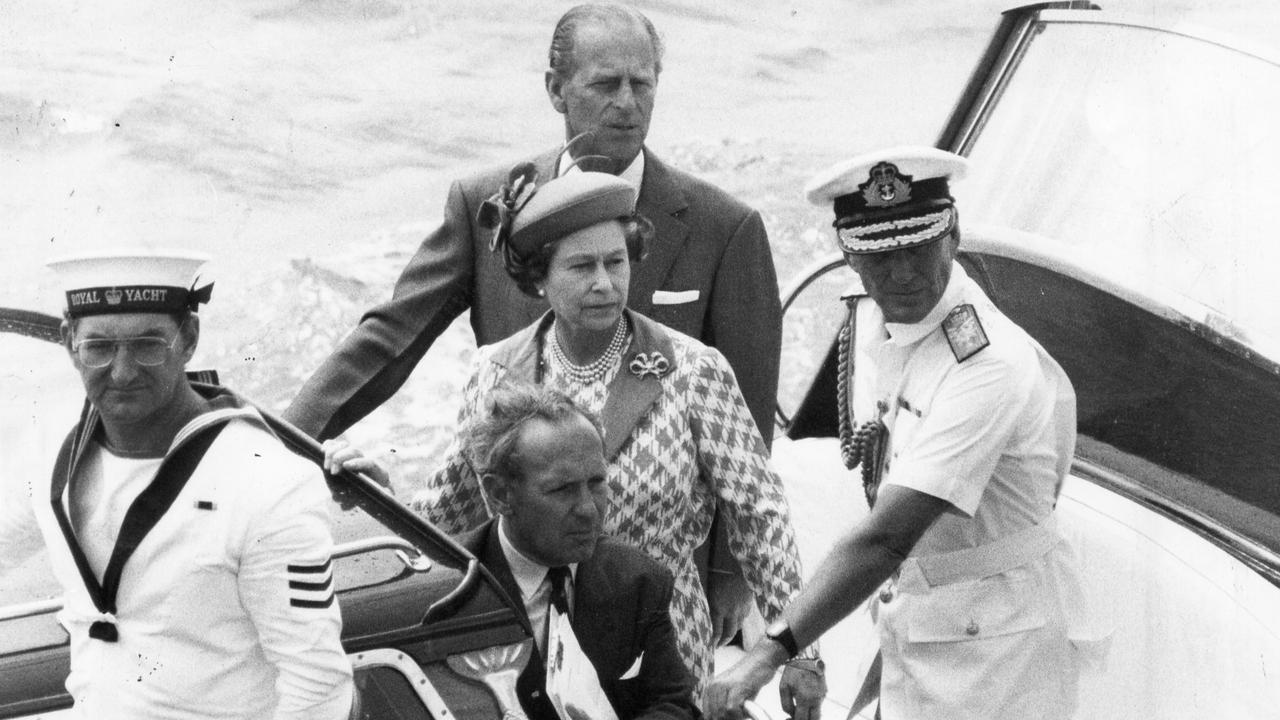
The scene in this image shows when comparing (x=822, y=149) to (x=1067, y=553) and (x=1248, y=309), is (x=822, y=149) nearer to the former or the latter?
(x=1248, y=309)

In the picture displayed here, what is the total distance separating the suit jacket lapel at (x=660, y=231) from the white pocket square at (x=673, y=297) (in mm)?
15

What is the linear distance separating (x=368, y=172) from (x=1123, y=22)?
3.55 m

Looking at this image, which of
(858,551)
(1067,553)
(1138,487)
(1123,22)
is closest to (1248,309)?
(1138,487)

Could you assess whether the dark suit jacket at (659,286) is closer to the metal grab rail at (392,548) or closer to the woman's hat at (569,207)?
the woman's hat at (569,207)

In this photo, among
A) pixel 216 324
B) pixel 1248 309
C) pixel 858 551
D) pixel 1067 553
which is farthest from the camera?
pixel 216 324

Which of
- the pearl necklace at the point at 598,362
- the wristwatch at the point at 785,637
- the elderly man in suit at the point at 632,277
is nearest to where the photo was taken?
the wristwatch at the point at 785,637

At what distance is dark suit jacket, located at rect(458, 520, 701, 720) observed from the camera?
8.04 ft

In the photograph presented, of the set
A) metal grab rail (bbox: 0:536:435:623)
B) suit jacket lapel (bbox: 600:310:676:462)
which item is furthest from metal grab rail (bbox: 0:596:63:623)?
suit jacket lapel (bbox: 600:310:676:462)

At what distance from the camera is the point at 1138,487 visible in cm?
403

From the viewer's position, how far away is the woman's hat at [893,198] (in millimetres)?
2742

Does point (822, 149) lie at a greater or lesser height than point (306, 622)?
lesser

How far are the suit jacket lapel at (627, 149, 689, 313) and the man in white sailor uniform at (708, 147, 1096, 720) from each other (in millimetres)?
399

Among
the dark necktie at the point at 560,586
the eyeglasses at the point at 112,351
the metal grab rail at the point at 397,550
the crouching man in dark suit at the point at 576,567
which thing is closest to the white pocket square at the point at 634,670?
the crouching man in dark suit at the point at 576,567

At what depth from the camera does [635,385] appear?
2729 mm
